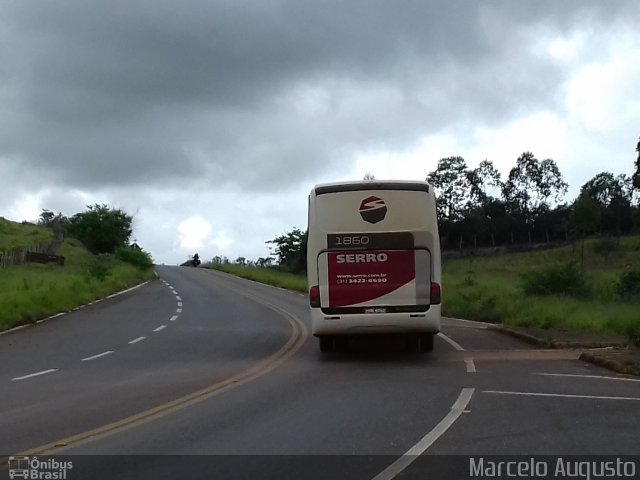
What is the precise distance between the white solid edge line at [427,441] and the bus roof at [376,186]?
5812mm

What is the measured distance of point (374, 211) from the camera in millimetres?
16625

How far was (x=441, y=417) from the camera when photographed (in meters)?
10.0

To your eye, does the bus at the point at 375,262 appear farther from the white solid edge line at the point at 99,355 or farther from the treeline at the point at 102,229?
the treeline at the point at 102,229

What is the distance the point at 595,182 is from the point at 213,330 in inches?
4093

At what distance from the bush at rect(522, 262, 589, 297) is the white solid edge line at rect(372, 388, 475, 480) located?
22.6m

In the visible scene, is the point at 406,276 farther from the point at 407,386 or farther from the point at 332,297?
the point at 407,386

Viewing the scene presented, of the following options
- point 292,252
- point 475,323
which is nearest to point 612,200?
point 292,252

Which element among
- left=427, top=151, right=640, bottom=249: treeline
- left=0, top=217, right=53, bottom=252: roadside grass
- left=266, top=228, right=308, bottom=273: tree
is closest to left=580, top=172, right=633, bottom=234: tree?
left=427, top=151, right=640, bottom=249: treeline

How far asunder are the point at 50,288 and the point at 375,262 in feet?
61.1

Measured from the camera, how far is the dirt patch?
14.8 metres

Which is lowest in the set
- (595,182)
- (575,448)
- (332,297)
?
(575,448)

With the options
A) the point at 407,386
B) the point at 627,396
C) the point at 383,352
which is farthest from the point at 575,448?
the point at 383,352

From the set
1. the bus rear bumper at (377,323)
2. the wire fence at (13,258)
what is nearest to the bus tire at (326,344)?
the bus rear bumper at (377,323)

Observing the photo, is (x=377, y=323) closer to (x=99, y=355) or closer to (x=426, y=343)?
(x=426, y=343)
